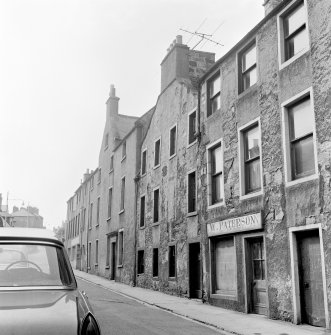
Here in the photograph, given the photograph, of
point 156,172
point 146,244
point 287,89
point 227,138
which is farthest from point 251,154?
point 146,244

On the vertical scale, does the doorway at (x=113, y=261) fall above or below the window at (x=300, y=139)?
below

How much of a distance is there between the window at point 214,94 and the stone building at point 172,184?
100 centimetres

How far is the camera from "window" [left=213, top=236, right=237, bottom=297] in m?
13.1

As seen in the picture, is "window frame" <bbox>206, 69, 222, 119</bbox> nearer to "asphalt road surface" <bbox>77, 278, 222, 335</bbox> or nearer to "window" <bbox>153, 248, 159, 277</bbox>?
"asphalt road surface" <bbox>77, 278, 222, 335</bbox>

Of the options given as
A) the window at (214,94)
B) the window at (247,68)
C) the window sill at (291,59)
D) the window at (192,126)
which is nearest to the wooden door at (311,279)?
the window sill at (291,59)

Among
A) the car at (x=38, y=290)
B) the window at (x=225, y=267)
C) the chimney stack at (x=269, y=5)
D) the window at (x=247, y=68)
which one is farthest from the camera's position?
the chimney stack at (x=269, y=5)

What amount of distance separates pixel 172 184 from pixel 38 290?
48.5 ft

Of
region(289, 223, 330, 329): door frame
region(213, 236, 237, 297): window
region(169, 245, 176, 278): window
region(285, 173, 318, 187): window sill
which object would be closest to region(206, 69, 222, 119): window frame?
region(213, 236, 237, 297): window

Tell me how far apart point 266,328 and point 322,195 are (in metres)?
3.31

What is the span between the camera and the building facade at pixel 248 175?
9930mm

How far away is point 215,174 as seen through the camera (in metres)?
14.8

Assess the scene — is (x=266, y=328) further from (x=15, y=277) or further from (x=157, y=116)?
(x=157, y=116)

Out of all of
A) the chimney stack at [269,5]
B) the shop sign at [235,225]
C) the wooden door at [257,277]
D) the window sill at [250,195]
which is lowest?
the wooden door at [257,277]

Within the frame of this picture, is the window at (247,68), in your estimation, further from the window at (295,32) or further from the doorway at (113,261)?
the doorway at (113,261)
